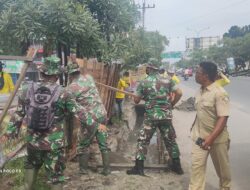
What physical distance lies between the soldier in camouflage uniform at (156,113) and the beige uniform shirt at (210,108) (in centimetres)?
137

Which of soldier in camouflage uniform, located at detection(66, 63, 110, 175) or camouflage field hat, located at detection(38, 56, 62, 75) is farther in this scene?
soldier in camouflage uniform, located at detection(66, 63, 110, 175)

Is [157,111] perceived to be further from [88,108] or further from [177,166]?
[88,108]

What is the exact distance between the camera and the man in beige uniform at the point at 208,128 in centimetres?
402

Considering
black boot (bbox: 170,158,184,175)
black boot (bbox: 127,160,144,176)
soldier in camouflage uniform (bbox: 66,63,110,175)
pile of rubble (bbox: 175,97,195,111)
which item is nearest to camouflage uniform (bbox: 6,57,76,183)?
soldier in camouflage uniform (bbox: 66,63,110,175)

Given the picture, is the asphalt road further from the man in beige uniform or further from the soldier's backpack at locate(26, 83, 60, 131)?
the soldier's backpack at locate(26, 83, 60, 131)

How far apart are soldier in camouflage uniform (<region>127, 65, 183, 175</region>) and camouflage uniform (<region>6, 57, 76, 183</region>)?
175cm

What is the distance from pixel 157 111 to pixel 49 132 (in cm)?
200

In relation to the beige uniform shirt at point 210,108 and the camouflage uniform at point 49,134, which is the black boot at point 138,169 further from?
the camouflage uniform at point 49,134

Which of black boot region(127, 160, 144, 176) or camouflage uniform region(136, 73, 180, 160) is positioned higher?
camouflage uniform region(136, 73, 180, 160)

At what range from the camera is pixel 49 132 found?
13.1 ft

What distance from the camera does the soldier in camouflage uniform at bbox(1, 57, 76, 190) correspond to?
4008mm

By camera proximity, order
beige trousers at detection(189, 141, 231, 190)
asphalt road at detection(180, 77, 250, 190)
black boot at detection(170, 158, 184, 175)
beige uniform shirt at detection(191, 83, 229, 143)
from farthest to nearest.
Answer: black boot at detection(170, 158, 184, 175) < asphalt road at detection(180, 77, 250, 190) < beige trousers at detection(189, 141, 231, 190) < beige uniform shirt at detection(191, 83, 229, 143)

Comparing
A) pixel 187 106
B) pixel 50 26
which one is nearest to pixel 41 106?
pixel 50 26

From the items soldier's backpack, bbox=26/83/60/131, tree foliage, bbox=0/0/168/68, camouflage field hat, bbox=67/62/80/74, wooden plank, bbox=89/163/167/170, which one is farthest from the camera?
tree foliage, bbox=0/0/168/68
